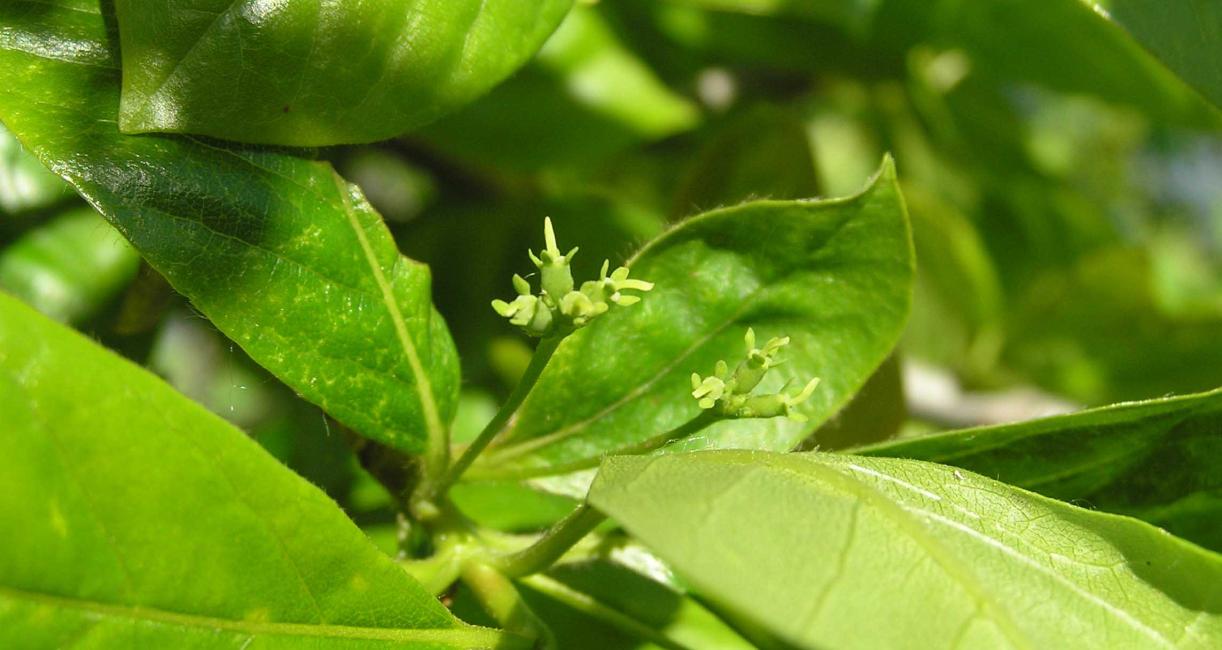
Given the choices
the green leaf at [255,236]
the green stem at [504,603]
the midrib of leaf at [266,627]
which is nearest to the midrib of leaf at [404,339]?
the green leaf at [255,236]

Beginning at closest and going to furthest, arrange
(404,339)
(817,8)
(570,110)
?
(404,339) → (817,8) → (570,110)

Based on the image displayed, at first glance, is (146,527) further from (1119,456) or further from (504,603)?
(1119,456)

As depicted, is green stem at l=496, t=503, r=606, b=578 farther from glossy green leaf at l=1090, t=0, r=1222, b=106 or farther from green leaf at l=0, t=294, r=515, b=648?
glossy green leaf at l=1090, t=0, r=1222, b=106

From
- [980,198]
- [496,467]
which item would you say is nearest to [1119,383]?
[980,198]

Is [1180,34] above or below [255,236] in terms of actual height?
above

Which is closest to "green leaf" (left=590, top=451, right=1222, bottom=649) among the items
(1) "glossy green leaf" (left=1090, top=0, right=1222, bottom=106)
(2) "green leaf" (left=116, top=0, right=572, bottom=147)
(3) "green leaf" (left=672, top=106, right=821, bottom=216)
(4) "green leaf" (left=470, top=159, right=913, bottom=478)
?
(4) "green leaf" (left=470, top=159, right=913, bottom=478)

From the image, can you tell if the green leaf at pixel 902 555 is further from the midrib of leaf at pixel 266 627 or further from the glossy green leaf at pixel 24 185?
the glossy green leaf at pixel 24 185

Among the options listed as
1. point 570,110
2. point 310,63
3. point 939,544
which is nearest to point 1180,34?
point 939,544

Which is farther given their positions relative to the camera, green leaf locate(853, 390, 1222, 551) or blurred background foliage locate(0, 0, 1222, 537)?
blurred background foliage locate(0, 0, 1222, 537)
